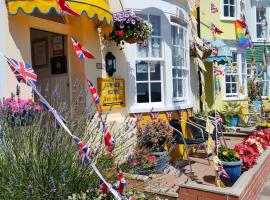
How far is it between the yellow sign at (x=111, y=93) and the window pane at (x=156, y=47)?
3.86 ft

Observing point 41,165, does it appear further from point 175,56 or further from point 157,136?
point 175,56

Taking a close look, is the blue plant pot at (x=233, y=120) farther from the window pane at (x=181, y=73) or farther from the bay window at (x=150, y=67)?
the bay window at (x=150, y=67)

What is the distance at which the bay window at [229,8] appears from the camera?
559 inches

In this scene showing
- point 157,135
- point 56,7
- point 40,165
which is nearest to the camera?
point 40,165

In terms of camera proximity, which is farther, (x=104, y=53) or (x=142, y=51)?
(x=142, y=51)

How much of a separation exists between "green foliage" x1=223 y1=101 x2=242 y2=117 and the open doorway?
8.46 m

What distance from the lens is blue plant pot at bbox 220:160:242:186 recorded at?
5.09 metres

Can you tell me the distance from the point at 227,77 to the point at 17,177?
12.2 m

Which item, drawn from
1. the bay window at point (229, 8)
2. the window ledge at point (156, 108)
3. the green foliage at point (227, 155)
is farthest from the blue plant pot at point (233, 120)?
the green foliage at point (227, 155)

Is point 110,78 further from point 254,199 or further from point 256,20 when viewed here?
point 256,20

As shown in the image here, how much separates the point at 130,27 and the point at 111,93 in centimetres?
140

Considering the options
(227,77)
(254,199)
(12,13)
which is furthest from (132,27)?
(227,77)

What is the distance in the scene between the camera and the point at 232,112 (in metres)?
13.0

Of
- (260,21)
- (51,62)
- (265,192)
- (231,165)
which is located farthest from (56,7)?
(260,21)
